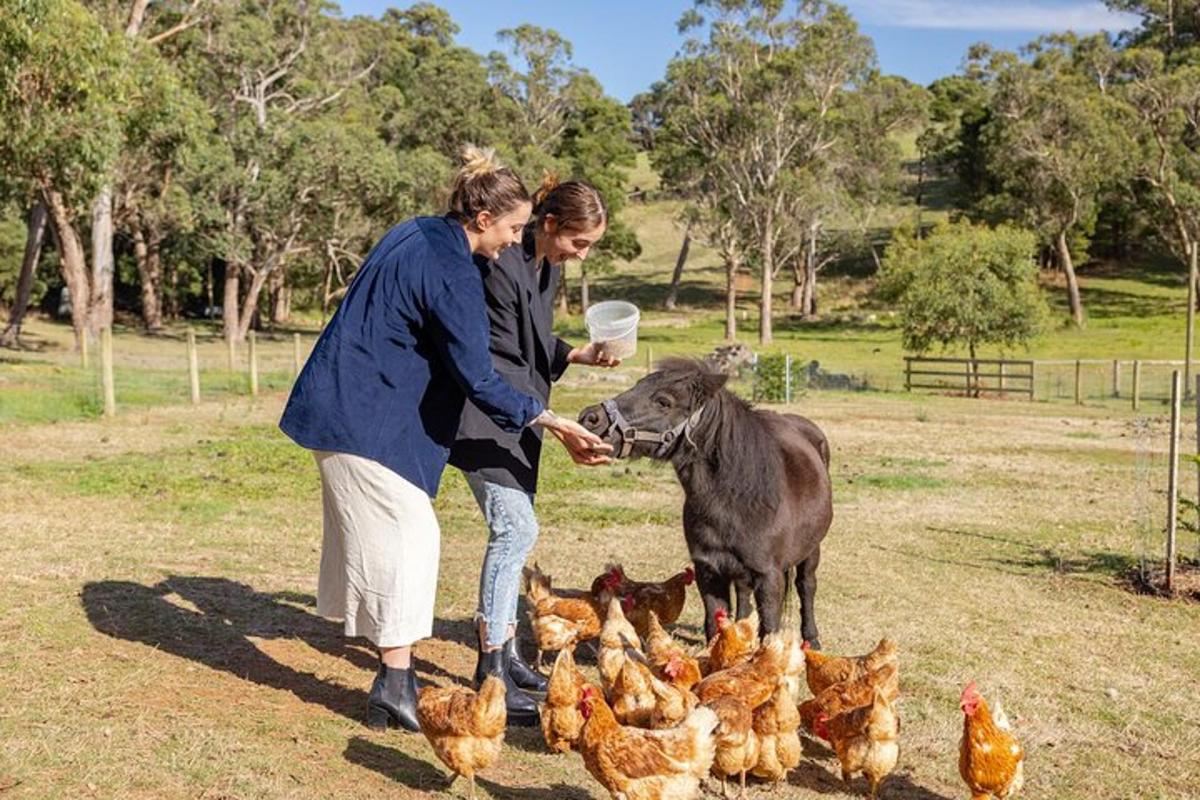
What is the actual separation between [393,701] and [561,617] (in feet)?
5.21

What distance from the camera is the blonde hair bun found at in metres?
4.97

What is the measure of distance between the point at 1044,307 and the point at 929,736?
34814mm

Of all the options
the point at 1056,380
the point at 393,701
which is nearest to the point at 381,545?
the point at 393,701

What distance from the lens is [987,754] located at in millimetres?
4453

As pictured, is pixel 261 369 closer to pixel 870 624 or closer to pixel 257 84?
pixel 257 84

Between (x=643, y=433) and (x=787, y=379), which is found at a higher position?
(x=643, y=433)

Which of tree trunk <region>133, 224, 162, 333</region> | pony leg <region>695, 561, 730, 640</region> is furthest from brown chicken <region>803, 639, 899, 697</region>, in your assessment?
tree trunk <region>133, 224, 162, 333</region>

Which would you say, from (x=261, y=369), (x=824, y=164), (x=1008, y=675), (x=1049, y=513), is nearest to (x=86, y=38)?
(x=261, y=369)

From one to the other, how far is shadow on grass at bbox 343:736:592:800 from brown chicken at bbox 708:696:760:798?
58cm

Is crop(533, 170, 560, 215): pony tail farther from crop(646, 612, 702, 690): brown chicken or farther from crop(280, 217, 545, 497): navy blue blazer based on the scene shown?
crop(646, 612, 702, 690): brown chicken

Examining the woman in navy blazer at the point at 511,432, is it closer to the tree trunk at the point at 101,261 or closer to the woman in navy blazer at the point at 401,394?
the woman in navy blazer at the point at 401,394

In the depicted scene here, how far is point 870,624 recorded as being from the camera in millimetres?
7723

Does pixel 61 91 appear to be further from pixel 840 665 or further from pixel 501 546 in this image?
pixel 840 665

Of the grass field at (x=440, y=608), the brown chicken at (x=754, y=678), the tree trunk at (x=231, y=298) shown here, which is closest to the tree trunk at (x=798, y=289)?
the tree trunk at (x=231, y=298)
